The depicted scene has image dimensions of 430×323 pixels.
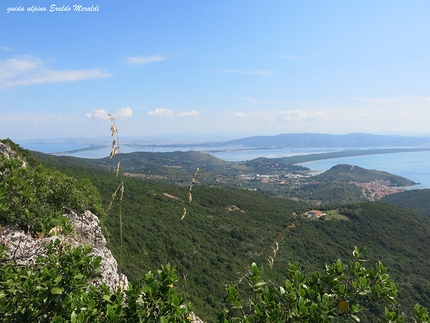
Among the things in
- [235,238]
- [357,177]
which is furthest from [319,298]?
[357,177]

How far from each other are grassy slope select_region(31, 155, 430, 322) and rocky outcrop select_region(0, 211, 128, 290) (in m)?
2.13

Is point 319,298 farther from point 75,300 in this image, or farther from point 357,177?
point 357,177

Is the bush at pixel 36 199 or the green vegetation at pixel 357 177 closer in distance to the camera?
the bush at pixel 36 199

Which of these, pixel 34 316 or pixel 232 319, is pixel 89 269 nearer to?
pixel 34 316

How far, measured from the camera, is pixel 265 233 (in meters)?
30.0

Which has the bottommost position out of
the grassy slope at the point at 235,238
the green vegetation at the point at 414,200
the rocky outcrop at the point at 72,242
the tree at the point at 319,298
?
the green vegetation at the point at 414,200

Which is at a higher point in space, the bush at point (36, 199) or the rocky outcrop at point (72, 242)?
the bush at point (36, 199)

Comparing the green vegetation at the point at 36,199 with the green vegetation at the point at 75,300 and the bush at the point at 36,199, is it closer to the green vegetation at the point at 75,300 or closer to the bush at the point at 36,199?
the bush at the point at 36,199

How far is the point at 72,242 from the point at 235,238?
→ 23048 mm

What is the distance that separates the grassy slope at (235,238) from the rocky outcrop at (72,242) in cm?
213

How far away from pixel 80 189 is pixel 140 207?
18.6 m

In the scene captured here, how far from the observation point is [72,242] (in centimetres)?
473

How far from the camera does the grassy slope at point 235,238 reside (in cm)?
1555

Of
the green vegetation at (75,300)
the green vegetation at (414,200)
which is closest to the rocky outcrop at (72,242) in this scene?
the green vegetation at (75,300)
